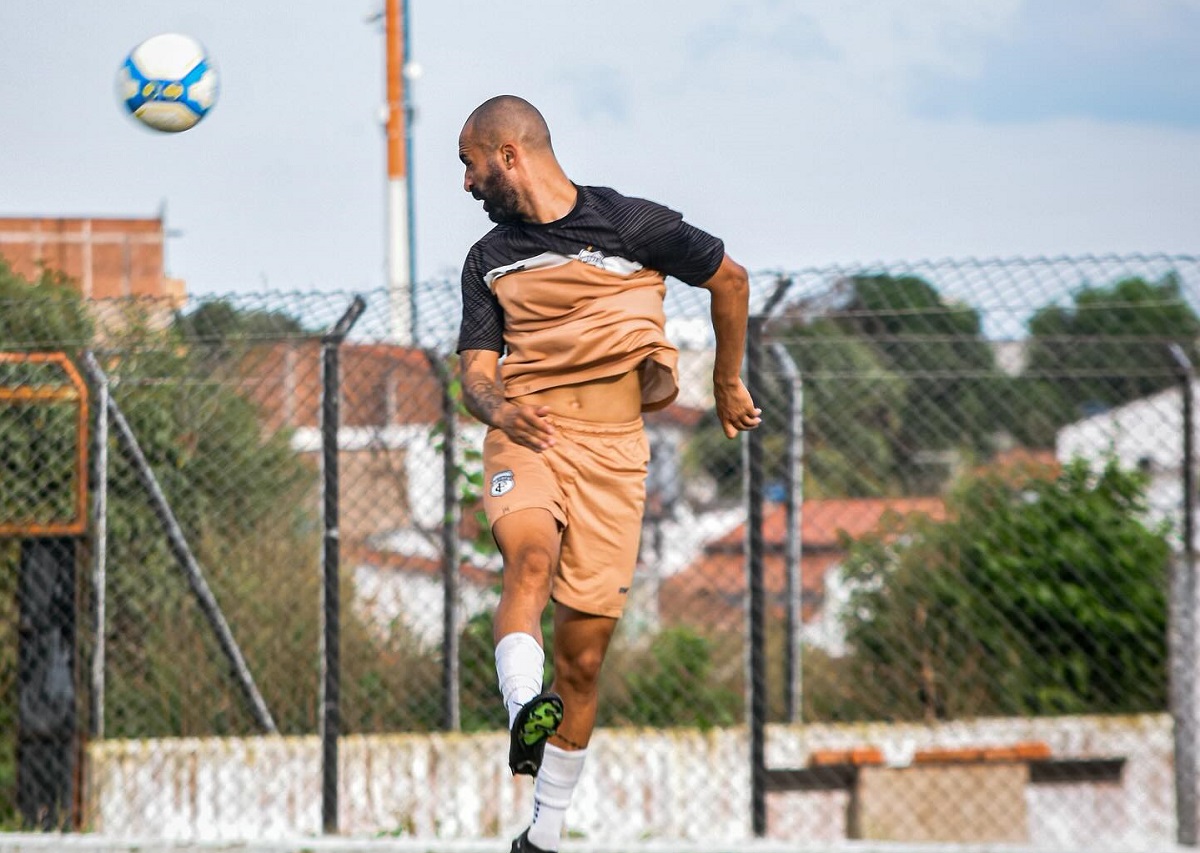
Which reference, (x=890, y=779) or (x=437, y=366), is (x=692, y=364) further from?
(x=890, y=779)

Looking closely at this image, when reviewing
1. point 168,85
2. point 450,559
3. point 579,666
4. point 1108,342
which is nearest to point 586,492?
point 579,666

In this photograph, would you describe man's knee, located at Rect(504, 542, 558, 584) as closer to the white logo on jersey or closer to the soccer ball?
the white logo on jersey

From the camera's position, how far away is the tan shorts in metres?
4.18

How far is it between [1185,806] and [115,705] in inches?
199

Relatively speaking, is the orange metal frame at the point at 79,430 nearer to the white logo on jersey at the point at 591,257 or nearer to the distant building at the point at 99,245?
the white logo on jersey at the point at 591,257

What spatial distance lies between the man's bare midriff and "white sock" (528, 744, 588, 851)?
94 cm

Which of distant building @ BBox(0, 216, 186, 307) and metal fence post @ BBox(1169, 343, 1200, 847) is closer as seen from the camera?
metal fence post @ BBox(1169, 343, 1200, 847)

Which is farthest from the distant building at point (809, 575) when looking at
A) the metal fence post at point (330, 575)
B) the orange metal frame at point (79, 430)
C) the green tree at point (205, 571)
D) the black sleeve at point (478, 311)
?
Answer: the black sleeve at point (478, 311)

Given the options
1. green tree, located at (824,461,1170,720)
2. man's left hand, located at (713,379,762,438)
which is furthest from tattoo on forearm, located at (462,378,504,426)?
green tree, located at (824,461,1170,720)

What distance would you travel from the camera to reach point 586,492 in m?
4.25

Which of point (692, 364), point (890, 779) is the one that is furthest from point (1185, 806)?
point (692, 364)

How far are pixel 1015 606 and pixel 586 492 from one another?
15.4ft

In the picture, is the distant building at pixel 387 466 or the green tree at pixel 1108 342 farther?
the distant building at pixel 387 466

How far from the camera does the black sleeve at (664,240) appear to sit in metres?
4.22
